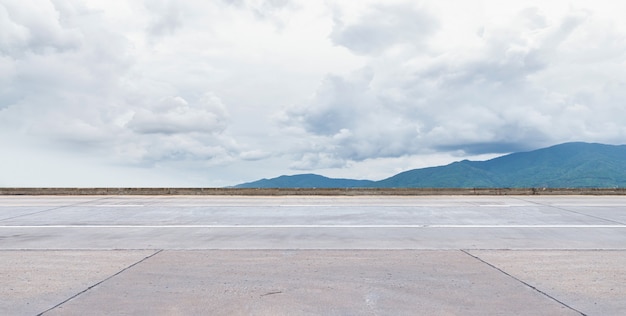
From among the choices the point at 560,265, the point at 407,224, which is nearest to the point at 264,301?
the point at 560,265

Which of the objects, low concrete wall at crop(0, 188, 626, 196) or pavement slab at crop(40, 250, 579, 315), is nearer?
pavement slab at crop(40, 250, 579, 315)

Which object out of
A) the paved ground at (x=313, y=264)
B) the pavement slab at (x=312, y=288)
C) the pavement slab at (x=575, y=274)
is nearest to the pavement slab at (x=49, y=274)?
the paved ground at (x=313, y=264)

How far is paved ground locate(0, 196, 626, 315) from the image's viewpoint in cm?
568

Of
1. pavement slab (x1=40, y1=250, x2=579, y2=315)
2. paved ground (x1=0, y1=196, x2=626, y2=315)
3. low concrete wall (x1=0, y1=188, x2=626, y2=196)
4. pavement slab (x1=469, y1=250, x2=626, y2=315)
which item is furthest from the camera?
low concrete wall (x1=0, y1=188, x2=626, y2=196)

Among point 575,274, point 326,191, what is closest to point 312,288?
point 575,274

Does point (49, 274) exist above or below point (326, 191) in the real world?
below

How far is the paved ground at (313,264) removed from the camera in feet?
18.6

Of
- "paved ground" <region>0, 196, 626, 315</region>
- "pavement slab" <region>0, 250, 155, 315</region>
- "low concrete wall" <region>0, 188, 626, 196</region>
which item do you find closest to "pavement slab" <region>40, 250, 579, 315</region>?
"paved ground" <region>0, 196, 626, 315</region>

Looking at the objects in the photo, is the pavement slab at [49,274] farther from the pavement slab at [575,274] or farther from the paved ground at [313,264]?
the pavement slab at [575,274]

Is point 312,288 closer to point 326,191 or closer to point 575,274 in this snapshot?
point 575,274

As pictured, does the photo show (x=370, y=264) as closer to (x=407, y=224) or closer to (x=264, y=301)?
(x=264, y=301)

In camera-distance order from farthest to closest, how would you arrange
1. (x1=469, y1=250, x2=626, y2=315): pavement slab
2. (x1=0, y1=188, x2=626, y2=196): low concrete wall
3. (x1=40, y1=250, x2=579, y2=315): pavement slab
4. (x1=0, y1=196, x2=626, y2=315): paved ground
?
(x1=0, y1=188, x2=626, y2=196): low concrete wall, (x1=469, y1=250, x2=626, y2=315): pavement slab, (x1=0, y1=196, x2=626, y2=315): paved ground, (x1=40, y1=250, x2=579, y2=315): pavement slab

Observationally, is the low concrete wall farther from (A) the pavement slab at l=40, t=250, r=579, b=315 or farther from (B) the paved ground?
(A) the pavement slab at l=40, t=250, r=579, b=315

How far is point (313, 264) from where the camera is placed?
25.3 ft
